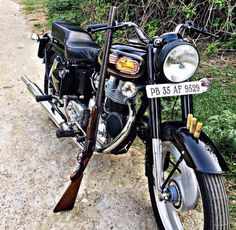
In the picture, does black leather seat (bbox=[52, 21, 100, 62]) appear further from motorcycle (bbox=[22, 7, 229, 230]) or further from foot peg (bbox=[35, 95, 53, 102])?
foot peg (bbox=[35, 95, 53, 102])

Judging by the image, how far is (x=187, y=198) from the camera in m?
2.01

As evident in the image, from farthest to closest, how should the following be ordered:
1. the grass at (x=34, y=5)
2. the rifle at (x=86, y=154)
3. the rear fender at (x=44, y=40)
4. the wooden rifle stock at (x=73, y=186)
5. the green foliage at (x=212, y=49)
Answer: the grass at (x=34, y=5), the green foliage at (x=212, y=49), the rear fender at (x=44, y=40), the wooden rifle stock at (x=73, y=186), the rifle at (x=86, y=154)

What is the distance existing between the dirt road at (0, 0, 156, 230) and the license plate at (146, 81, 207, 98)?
963mm

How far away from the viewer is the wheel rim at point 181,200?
1.99 metres

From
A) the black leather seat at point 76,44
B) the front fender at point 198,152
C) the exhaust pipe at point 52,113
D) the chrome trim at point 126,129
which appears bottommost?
the exhaust pipe at point 52,113

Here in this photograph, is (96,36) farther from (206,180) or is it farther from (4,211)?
(206,180)

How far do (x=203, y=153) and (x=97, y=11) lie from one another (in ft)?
15.9

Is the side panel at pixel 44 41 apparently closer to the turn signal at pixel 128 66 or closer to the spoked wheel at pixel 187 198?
the turn signal at pixel 128 66

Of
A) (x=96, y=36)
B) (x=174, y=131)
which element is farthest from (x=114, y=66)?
(x=96, y=36)

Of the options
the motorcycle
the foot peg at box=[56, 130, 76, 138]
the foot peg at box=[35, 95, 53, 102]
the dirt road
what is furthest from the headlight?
the foot peg at box=[35, 95, 53, 102]

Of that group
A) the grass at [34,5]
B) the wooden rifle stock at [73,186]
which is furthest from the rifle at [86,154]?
the grass at [34,5]

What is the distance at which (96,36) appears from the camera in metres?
5.83

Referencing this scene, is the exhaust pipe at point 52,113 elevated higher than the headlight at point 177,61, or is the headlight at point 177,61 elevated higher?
the headlight at point 177,61

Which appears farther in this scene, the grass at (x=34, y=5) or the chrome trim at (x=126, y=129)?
the grass at (x=34, y=5)
